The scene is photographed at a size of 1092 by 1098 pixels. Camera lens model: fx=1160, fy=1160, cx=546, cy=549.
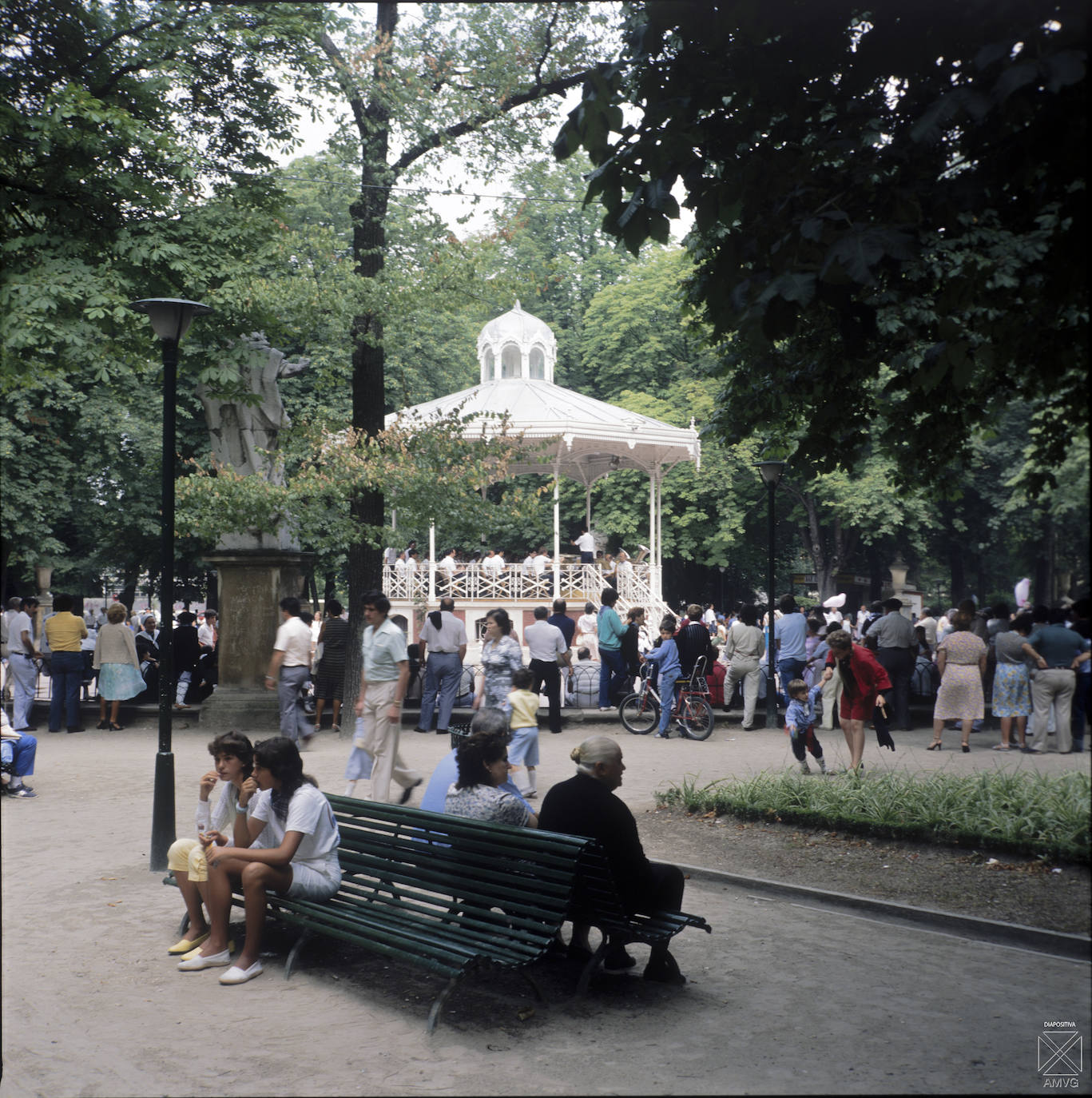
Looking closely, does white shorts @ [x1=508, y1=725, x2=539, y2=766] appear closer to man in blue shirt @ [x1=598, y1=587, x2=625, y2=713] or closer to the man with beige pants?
the man with beige pants

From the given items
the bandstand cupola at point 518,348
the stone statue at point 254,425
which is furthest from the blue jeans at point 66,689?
the bandstand cupola at point 518,348

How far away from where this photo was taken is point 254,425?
54.8ft

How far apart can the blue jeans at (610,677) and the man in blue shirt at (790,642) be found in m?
2.42

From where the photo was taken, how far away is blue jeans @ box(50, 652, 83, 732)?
16328 millimetres

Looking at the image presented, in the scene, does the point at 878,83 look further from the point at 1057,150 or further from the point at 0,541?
the point at 0,541

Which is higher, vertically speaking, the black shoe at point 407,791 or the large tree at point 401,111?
the large tree at point 401,111

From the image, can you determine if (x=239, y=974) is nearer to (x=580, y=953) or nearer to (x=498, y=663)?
(x=580, y=953)

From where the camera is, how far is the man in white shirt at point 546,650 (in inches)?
607

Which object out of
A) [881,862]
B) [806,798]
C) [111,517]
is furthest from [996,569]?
[111,517]

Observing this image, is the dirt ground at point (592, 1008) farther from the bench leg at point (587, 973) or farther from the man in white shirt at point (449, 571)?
the man in white shirt at point (449, 571)

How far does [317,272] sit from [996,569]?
41.3 ft

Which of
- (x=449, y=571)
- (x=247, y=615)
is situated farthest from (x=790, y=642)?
(x=449, y=571)

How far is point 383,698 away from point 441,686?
A: 6.40 metres

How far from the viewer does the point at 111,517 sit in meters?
27.9
